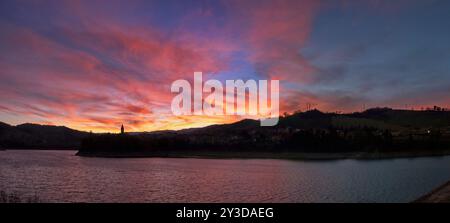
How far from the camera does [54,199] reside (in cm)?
4244

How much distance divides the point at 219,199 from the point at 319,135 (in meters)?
156

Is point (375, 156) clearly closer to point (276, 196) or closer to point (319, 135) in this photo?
point (319, 135)

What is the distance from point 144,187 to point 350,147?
148375mm
